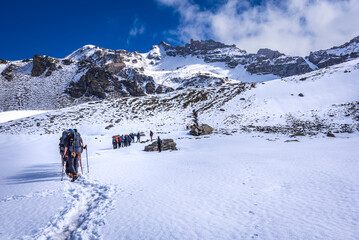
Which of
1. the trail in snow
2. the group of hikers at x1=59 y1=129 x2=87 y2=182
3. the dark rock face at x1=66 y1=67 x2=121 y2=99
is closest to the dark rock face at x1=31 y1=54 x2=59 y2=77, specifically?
the dark rock face at x1=66 y1=67 x2=121 y2=99

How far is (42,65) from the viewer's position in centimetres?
11169

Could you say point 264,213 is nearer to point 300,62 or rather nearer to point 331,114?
point 331,114

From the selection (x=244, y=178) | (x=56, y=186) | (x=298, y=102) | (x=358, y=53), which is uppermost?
(x=358, y=53)

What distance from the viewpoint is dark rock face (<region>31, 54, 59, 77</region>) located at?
356 feet

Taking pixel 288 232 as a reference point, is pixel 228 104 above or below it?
above

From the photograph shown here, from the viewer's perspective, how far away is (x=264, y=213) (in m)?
3.87

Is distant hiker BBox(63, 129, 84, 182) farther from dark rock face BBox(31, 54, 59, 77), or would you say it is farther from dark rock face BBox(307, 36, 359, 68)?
dark rock face BBox(307, 36, 359, 68)

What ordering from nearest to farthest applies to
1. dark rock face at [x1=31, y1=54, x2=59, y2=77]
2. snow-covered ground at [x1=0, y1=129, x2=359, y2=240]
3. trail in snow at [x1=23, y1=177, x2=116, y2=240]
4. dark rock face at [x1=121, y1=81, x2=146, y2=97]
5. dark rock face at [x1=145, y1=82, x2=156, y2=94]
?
snow-covered ground at [x1=0, y1=129, x2=359, y2=240], trail in snow at [x1=23, y1=177, x2=116, y2=240], dark rock face at [x1=31, y1=54, x2=59, y2=77], dark rock face at [x1=121, y1=81, x2=146, y2=97], dark rock face at [x1=145, y1=82, x2=156, y2=94]

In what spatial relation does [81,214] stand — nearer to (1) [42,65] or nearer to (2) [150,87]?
(1) [42,65]

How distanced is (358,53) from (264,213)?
751ft

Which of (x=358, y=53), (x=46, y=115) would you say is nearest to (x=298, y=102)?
(x=46, y=115)

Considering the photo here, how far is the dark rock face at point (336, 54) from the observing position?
157 meters

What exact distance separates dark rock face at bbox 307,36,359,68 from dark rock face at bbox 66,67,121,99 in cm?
19768

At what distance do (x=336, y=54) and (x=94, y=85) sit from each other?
225113mm
